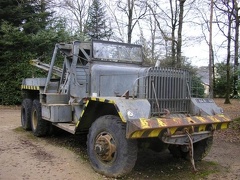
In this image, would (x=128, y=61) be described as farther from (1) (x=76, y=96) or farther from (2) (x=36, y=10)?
(2) (x=36, y=10)

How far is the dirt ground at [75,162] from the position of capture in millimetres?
5344

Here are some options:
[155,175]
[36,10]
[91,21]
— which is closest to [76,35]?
[36,10]

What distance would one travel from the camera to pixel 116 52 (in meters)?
7.36

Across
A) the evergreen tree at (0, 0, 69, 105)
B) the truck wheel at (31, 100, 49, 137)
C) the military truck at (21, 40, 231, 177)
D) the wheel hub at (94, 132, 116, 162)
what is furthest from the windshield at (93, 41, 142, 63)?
the evergreen tree at (0, 0, 69, 105)

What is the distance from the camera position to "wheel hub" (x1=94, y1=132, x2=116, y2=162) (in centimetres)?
513

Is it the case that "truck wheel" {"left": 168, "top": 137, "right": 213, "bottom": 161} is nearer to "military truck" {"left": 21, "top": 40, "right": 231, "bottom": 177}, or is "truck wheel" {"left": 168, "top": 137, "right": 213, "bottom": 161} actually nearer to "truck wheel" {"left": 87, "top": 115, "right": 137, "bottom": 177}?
"military truck" {"left": 21, "top": 40, "right": 231, "bottom": 177}

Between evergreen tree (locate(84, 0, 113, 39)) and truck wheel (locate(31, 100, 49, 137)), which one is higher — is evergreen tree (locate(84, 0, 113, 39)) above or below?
above

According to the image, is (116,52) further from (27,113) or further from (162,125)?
(27,113)

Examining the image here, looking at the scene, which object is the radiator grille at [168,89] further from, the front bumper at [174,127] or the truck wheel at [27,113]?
the truck wheel at [27,113]

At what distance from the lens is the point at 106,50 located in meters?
7.22

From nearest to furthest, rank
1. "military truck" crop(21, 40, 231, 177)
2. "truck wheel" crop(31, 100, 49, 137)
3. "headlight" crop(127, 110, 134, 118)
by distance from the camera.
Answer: "headlight" crop(127, 110, 134, 118) → "military truck" crop(21, 40, 231, 177) → "truck wheel" crop(31, 100, 49, 137)

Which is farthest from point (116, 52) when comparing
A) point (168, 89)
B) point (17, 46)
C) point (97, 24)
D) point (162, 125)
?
point (97, 24)

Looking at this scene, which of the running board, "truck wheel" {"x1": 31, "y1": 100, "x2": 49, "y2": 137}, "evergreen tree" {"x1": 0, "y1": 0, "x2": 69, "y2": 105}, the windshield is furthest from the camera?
"evergreen tree" {"x1": 0, "y1": 0, "x2": 69, "y2": 105}

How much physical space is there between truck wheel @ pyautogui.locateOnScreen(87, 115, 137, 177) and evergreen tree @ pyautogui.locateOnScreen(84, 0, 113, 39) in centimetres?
2220
